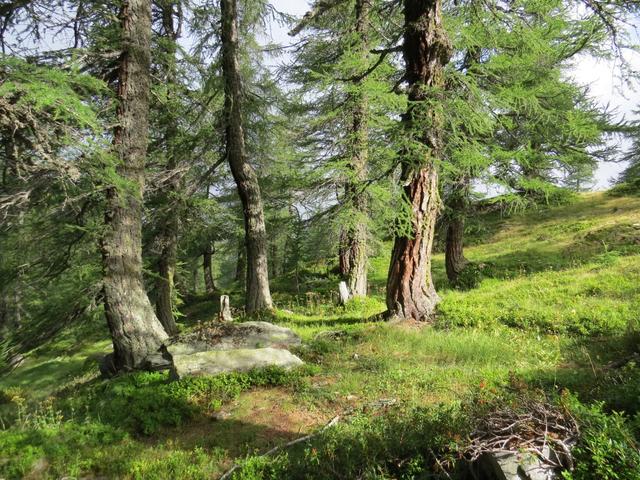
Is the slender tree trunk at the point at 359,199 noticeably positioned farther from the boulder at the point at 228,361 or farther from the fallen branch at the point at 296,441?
the fallen branch at the point at 296,441

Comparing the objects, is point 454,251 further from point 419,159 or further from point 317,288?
point 419,159

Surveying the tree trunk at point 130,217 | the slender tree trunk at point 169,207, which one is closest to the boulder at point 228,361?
the tree trunk at point 130,217

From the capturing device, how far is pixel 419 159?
772 centimetres

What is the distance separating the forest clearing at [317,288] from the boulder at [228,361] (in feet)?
0.16

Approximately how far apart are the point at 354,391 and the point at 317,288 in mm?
9812

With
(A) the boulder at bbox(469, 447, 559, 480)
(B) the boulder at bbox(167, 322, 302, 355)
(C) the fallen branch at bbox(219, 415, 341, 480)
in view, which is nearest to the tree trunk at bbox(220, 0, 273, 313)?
(B) the boulder at bbox(167, 322, 302, 355)

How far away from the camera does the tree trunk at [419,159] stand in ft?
25.4

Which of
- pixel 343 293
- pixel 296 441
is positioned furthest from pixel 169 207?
pixel 296 441

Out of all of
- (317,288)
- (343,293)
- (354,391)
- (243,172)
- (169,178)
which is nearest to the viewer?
(354,391)

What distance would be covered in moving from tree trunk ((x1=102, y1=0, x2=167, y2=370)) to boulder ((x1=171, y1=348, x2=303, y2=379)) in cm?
135

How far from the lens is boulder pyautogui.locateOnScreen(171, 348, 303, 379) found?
6.25 metres

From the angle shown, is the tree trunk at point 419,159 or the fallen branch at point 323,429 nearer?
the fallen branch at point 323,429

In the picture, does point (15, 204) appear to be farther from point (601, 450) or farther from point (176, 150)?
point (601, 450)

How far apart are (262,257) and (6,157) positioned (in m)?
6.68
